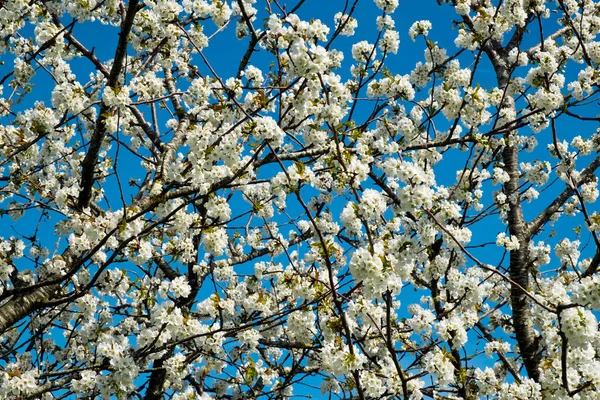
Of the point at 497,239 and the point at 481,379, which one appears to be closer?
the point at 481,379

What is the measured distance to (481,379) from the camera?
684 cm

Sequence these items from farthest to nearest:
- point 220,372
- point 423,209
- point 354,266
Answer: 1. point 220,372
2. point 423,209
3. point 354,266

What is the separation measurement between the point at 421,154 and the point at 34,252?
559 cm

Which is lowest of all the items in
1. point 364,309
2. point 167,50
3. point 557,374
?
point 557,374

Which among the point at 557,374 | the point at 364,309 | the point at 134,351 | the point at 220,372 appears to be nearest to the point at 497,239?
the point at 557,374

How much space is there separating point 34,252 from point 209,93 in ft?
12.4

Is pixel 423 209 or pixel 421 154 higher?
pixel 421 154

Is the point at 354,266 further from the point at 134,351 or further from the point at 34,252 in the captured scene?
the point at 34,252

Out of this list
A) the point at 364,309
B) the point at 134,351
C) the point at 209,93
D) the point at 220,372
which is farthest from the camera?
the point at 220,372

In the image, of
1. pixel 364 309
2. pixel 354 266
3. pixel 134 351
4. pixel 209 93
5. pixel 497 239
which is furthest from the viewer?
pixel 497 239

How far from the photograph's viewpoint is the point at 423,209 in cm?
491

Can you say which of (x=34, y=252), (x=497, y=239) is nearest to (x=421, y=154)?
(x=497, y=239)

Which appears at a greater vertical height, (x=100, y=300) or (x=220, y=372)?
(x=100, y=300)

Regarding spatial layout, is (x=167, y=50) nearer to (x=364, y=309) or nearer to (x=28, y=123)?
(x=28, y=123)
